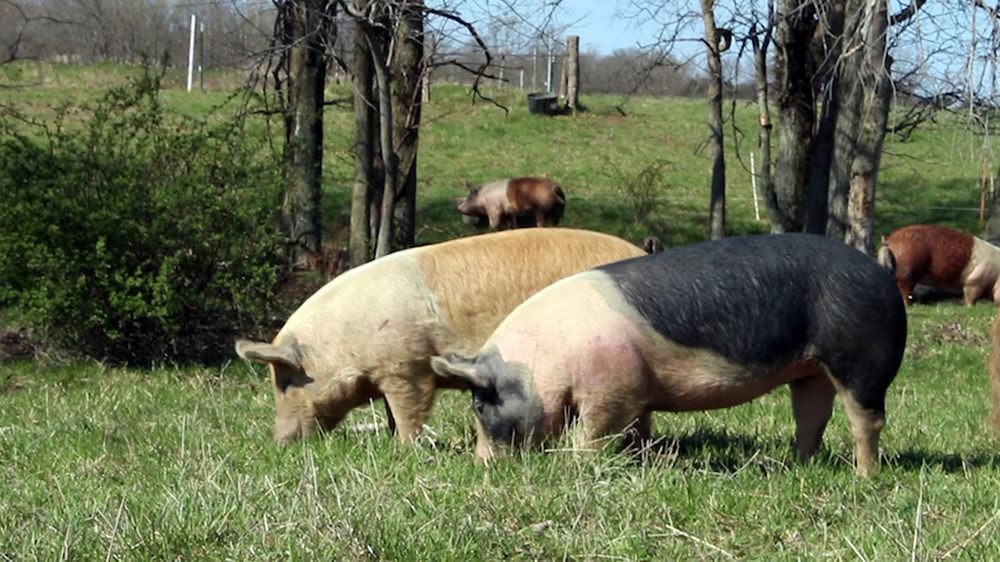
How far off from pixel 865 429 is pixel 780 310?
29.2 inches

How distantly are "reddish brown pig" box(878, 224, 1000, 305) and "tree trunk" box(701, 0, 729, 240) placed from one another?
15.3 ft

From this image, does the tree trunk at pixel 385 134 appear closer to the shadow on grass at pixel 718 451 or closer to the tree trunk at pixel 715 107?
the tree trunk at pixel 715 107

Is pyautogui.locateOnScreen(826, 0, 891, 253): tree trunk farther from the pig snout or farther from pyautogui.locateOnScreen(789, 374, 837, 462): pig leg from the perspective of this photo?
the pig snout

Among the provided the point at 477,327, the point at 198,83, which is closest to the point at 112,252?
the point at 477,327

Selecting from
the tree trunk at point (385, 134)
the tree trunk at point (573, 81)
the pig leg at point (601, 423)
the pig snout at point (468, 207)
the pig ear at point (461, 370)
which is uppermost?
the tree trunk at point (573, 81)

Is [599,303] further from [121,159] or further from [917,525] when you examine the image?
[121,159]

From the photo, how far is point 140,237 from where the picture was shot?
11891 millimetres

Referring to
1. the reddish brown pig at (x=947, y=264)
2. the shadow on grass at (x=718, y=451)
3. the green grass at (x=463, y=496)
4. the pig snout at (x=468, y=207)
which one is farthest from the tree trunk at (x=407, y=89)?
the pig snout at (x=468, y=207)

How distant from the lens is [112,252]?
464 inches

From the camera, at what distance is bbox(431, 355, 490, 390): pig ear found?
6031mm

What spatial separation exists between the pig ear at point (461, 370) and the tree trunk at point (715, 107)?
9644 mm

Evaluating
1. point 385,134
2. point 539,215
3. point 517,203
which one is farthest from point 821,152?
point 517,203

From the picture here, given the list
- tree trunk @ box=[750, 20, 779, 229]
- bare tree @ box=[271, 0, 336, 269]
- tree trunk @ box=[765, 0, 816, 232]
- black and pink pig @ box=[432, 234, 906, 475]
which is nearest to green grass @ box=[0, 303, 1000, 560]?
black and pink pig @ box=[432, 234, 906, 475]

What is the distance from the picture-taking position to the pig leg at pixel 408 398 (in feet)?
23.8
